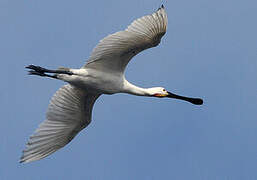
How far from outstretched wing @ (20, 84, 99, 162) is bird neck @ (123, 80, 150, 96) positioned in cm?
121

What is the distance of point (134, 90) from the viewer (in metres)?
16.4

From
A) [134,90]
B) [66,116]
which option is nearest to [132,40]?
[134,90]

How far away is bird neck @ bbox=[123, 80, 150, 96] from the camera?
16.2m

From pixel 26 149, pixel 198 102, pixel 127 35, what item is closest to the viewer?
pixel 127 35

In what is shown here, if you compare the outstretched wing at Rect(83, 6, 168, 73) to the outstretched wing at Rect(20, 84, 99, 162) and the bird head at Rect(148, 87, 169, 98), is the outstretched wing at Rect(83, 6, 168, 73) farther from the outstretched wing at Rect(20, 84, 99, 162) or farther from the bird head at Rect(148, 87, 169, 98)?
the outstretched wing at Rect(20, 84, 99, 162)

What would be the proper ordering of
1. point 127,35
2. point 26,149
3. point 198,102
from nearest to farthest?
point 127,35 < point 26,149 < point 198,102

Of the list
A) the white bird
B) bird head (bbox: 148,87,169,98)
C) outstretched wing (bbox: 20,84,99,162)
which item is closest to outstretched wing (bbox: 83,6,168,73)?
the white bird

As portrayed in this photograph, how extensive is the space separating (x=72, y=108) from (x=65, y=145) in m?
0.98

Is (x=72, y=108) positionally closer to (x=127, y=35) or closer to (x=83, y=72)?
(x=83, y=72)

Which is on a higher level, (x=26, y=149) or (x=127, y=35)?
(x=127, y=35)

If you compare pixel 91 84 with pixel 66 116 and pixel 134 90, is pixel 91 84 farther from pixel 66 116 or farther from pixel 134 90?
pixel 66 116

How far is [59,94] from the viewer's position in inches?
682

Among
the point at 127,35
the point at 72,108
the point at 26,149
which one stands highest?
the point at 127,35

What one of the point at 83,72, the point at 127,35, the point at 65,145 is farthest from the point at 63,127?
the point at 127,35
